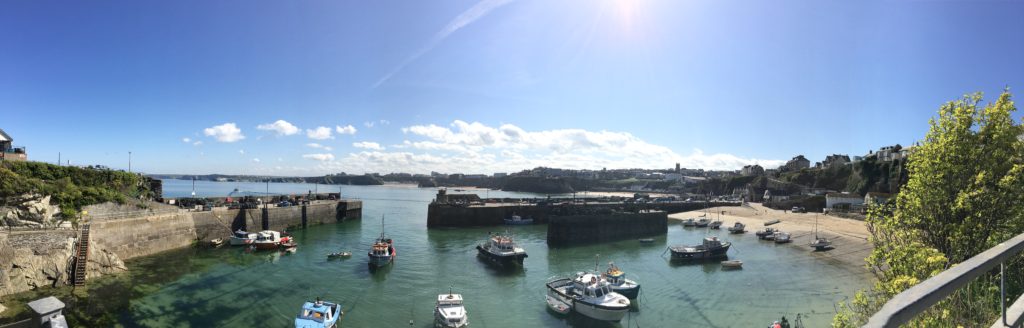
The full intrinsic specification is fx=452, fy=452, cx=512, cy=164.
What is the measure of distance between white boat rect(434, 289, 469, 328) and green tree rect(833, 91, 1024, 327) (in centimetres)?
1775

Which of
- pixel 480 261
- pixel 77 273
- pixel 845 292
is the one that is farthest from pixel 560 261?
pixel 77 273

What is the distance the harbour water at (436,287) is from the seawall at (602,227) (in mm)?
2836

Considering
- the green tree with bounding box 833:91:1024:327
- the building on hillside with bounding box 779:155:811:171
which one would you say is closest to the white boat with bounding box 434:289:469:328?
the green tree with bounding box 833:91:1024:327

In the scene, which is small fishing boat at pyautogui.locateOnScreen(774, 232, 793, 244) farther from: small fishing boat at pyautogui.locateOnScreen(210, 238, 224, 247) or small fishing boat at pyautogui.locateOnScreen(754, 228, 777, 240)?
small fishing boat at pyautogui.locateOnScreen(210, 238, 224, 247)

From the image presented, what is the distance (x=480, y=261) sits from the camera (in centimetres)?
A: 4356

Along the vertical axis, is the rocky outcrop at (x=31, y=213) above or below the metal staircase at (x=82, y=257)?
above

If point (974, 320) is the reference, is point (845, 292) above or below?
below

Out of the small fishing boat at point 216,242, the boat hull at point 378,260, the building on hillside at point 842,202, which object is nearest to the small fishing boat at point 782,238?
the building on hillside at point 842,202

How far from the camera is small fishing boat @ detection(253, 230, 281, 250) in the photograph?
45713mm

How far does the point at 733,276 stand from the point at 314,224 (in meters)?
55.9

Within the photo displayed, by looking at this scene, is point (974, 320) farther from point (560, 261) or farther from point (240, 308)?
point (560, 261)

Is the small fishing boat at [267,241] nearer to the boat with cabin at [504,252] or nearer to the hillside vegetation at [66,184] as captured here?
the hillside vegetation at [66,184]

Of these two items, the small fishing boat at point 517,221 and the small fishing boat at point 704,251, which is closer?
the small fishing boat at point 704,251

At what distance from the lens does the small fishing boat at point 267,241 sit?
150 ft
